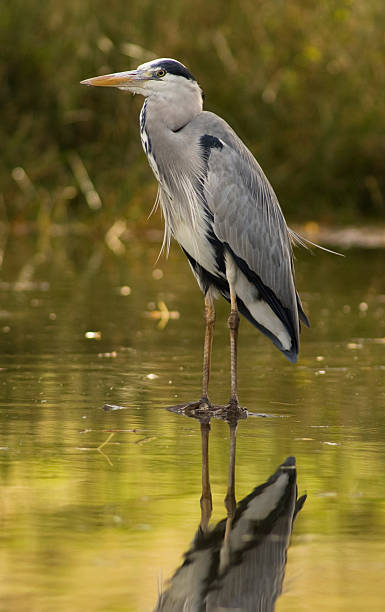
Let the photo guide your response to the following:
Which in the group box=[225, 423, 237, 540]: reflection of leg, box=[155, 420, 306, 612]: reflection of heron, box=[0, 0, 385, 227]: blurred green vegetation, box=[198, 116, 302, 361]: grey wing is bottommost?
box=[155, 420, 306, 612]: reflection of heron

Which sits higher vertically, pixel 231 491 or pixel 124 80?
pixel 124 80

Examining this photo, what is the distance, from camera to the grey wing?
25.6 ft

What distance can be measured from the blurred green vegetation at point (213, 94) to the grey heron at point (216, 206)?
36.5ft

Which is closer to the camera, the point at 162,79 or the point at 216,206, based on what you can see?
the point at 216,206

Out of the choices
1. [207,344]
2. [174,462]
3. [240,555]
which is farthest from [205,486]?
[207,344]

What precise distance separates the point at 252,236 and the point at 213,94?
12649mm

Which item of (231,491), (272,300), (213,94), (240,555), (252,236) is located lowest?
(240,555)

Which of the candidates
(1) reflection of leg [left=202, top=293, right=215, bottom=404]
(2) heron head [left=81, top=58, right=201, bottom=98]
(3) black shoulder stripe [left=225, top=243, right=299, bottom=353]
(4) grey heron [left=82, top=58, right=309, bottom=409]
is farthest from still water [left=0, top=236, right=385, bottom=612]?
(2) heron head [left=81, top=58, right=201, bottom=98]

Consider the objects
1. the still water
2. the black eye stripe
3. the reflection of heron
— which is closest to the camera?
the reflection of heron

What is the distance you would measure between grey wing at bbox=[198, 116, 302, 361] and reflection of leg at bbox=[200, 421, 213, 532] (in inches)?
44.8

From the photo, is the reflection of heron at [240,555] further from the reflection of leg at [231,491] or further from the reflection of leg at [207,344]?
the reflection of leg at [207,344]

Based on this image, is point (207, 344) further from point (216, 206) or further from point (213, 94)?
point (213, 94)

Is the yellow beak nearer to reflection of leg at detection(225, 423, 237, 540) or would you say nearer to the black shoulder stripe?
the black shoulder stripe

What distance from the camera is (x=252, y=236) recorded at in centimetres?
797
